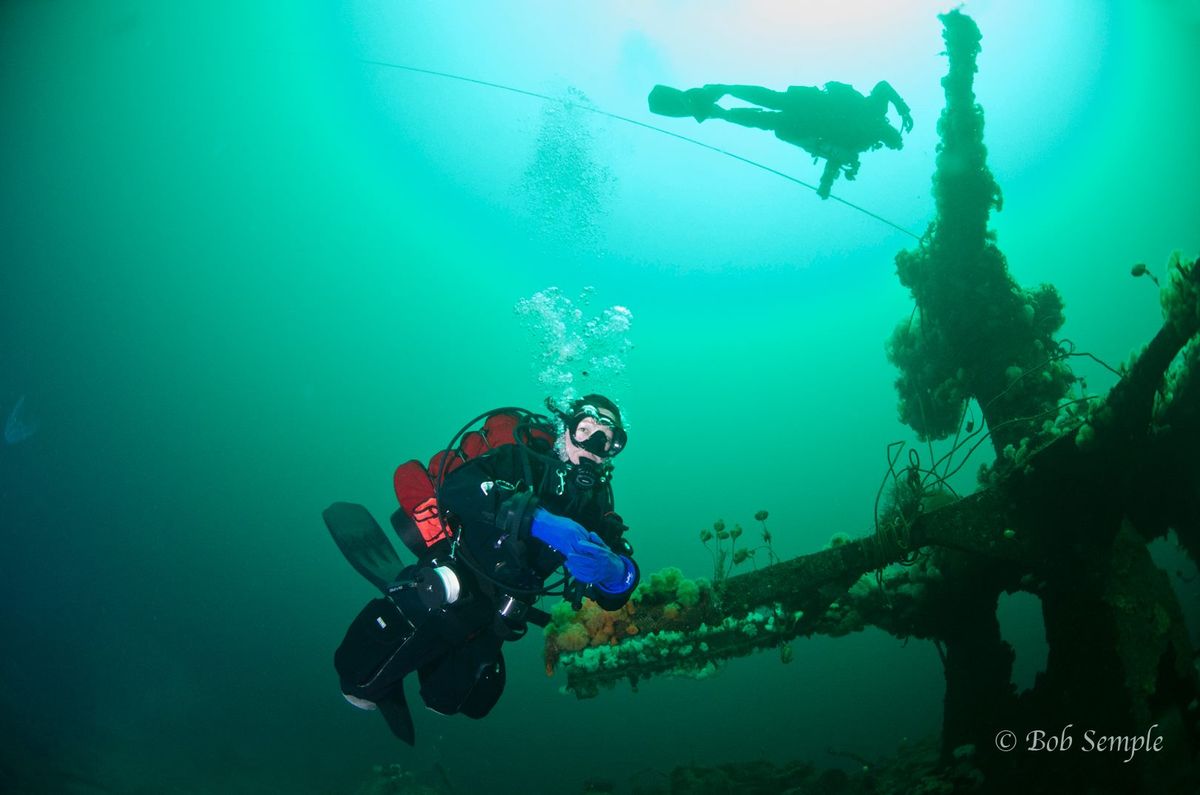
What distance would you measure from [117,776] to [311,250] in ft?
191

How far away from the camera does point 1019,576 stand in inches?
168

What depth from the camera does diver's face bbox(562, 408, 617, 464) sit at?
4008mm

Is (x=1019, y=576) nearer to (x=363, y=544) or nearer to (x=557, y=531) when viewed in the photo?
(x=557, y=531)

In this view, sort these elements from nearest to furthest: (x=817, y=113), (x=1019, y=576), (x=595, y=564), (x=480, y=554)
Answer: (x=595, y=564) < (x=480, y=554) < (x=1019, y=576) < (x=817, y=113)

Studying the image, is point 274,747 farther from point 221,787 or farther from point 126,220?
point 126,220

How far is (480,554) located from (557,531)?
706 mm

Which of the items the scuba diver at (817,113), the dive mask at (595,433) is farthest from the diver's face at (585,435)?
the scuba diver at (817,113)

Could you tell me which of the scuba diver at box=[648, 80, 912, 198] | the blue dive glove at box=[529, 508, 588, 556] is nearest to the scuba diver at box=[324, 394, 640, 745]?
the blue dive glove at box=[529, 508, 588, 556]

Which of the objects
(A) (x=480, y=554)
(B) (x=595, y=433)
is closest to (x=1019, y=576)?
(B) (x=595, y=433)

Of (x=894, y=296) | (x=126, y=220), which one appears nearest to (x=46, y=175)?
(x=126, y=220)

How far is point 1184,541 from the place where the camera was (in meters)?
3.60

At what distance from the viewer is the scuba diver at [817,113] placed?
21.7 ft

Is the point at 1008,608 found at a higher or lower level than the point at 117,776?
higher

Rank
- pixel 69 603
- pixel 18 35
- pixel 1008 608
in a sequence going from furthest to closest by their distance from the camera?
pixel 69 603, pixel 1008 608, pixel 18 35
